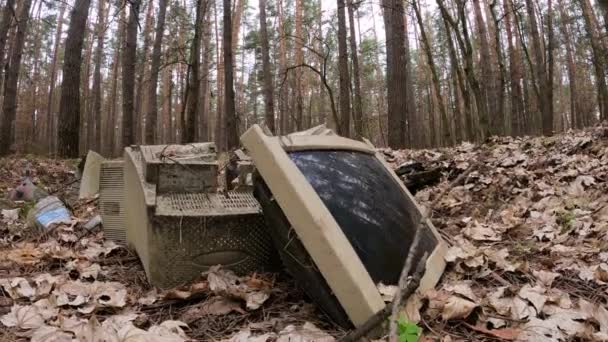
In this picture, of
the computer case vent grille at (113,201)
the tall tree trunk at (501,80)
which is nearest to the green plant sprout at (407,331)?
the computer case vent grille at (113,201)

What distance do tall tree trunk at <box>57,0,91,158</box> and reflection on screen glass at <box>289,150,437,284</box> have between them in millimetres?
7768

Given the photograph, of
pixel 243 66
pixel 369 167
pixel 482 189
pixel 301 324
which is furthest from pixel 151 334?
pixel 243 66

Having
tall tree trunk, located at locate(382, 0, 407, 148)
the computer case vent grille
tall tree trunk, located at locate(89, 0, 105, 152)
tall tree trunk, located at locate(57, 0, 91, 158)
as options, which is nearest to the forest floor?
the computer case vent grille

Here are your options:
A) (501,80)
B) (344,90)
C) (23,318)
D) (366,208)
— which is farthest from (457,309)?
(501,80)

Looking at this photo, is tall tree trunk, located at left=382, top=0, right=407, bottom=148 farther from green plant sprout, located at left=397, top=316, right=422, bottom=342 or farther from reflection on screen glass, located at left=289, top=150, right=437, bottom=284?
green plant sprout, located at left=397, top=316, right=422, bottom=342

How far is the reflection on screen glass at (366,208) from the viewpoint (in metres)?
1.69

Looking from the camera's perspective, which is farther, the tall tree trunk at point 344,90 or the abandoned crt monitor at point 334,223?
the tall tree trunk at point 344,90

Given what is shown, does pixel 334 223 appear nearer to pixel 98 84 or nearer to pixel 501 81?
pixel 501 81

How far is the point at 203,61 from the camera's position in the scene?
824 inches

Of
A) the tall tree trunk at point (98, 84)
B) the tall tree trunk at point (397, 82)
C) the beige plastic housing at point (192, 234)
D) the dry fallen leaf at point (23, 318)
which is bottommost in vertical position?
the dry fallen leaf at point (23, 318)

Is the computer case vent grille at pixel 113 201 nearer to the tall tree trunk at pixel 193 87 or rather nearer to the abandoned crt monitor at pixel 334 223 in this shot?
the abandoned crt monitor at pixel 334 223

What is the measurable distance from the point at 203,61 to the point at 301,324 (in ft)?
67.8

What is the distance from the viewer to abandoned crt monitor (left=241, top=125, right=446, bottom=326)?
151 centimetres

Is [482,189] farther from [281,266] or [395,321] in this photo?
[395,321]
